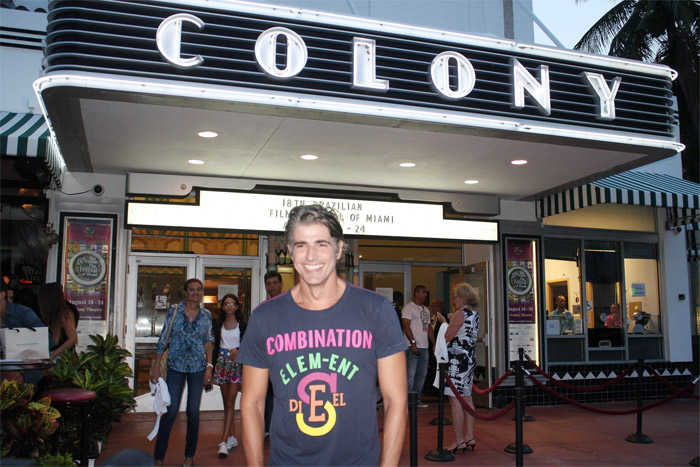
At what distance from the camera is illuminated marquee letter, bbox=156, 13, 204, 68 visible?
5391 millimetres

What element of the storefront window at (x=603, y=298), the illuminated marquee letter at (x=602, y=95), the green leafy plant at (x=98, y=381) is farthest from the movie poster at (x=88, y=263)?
the storefront window at (x=603, y=298)

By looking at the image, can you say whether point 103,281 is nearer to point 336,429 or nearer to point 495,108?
point 495,108

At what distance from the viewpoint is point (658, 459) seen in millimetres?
6711

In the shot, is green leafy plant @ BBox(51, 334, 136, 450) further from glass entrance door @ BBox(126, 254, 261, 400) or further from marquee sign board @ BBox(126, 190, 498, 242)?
marquee sign board @ BBox(126, 190, 498, 242)

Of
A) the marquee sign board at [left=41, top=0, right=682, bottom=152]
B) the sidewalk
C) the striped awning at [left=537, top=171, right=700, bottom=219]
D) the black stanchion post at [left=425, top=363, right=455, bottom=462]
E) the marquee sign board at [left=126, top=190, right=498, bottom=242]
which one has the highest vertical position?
the marquee sign board at [left=41, top=0, right=682, bottom=152]

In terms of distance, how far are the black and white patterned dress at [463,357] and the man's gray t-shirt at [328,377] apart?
14.0 ft

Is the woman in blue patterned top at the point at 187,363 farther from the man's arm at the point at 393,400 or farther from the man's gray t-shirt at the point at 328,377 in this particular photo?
the man's arm at the point at 393,400

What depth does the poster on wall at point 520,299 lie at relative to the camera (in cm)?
1019

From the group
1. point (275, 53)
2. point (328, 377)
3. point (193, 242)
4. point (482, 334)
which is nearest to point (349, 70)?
point (275, 53)

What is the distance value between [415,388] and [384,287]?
7.76ft

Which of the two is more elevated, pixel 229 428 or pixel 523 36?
pixel 523 36

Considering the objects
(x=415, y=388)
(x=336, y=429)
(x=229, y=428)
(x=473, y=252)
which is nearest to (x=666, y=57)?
(x=473, y=252)

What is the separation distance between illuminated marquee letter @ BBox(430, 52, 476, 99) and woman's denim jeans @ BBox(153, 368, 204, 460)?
140 inches

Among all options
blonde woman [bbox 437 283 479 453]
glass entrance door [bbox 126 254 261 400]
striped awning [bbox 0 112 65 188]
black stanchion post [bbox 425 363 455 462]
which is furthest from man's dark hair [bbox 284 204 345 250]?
glass entrance door [bbox 126 254 261 400]
